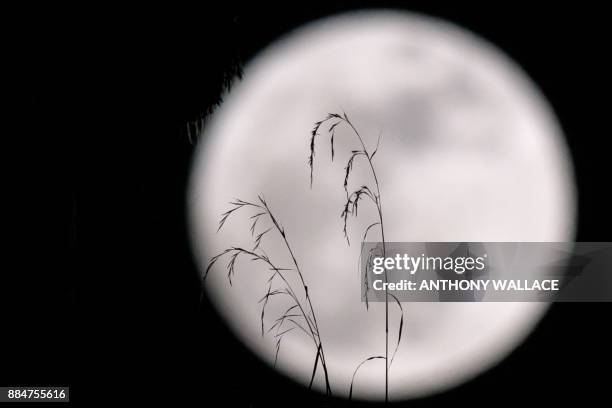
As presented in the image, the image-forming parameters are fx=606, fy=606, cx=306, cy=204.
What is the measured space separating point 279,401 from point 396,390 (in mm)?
323

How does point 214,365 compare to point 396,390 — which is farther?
point 396,390

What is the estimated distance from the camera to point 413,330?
1.65m

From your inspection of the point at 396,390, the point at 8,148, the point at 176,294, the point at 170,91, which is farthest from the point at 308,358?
the point at 8,148

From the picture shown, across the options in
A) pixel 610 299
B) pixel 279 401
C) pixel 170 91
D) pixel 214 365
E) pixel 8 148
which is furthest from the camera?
pixel 610 299

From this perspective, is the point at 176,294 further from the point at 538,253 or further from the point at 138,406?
the point at 538,253

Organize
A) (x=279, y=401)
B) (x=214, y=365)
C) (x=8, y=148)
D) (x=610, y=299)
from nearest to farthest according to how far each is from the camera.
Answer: (x=8, y=148)
(x=214, y=365)
(x=279, y=401)
(x=610, y=299)

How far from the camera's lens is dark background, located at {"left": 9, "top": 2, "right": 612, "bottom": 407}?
1237 mm

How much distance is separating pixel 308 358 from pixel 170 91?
0.81 meters

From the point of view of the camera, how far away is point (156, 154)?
143cm

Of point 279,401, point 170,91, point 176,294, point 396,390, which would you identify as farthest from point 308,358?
point 170,91

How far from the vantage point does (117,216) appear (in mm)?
1351

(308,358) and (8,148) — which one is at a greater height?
(8,148)

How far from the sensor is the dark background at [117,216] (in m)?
1.24

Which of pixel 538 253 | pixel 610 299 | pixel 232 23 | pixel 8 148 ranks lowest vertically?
pixel 610 299
